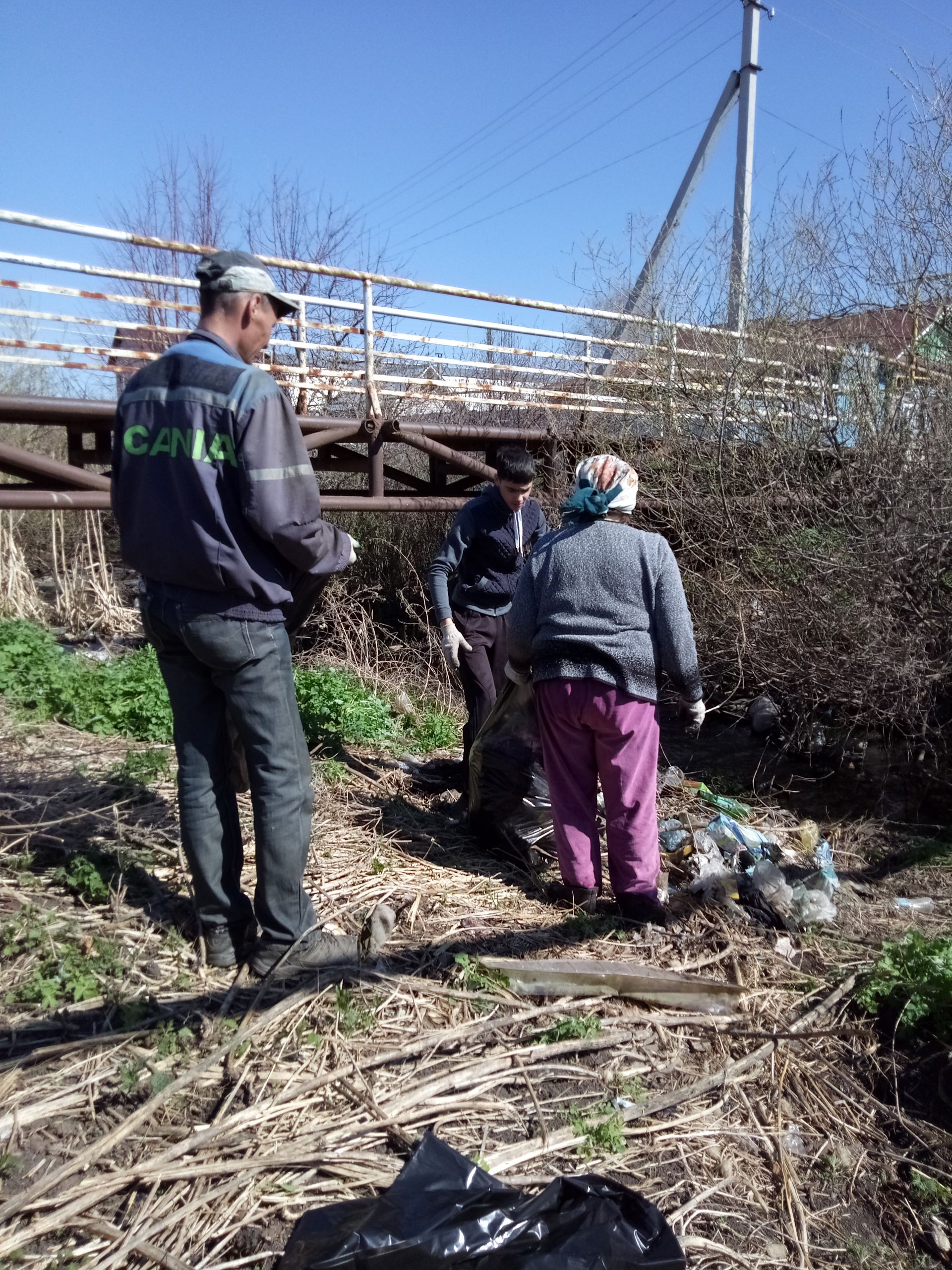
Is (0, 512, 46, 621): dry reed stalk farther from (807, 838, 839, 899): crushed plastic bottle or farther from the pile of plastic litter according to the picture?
(807, 838, 839, 899): crushed plastic bottle

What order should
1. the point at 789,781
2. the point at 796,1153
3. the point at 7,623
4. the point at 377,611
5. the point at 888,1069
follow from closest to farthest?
the point at 796,1153, the point at 888,1069, the point at 789,781, the point at 7,623, the point at 377,611

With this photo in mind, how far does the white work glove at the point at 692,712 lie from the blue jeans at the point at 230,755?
4.82 feet

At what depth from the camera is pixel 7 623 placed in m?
7.82

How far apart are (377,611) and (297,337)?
330 cm

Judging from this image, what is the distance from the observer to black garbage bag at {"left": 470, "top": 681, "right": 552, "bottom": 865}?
3.90m

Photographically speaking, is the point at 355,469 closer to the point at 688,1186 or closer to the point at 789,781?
the point at 789,781

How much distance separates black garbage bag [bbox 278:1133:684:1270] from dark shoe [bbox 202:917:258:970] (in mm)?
1065

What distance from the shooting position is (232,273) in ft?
8.32

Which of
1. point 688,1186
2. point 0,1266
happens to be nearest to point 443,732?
point 688,1186

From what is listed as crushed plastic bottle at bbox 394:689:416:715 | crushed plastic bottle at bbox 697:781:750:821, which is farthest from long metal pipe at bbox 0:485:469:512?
crushed plastic bottle at bbox 697:781:750:821

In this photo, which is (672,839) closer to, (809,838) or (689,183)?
(809,838)

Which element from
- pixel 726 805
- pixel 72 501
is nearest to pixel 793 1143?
pixel 726 805

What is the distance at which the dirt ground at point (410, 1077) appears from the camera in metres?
2.10

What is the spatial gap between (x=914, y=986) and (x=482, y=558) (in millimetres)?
2551
